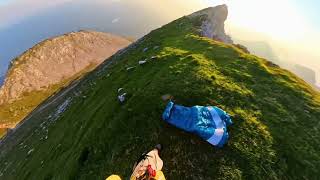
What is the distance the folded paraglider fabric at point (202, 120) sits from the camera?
33375 millimetres

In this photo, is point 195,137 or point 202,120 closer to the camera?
point 195,137

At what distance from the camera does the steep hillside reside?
31.7 m

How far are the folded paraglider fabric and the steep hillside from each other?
0.61 metres

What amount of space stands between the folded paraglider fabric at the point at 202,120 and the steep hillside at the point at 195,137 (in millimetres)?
608

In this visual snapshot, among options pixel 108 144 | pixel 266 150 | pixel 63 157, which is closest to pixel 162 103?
pixel 108 144

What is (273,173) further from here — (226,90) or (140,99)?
(140,99)

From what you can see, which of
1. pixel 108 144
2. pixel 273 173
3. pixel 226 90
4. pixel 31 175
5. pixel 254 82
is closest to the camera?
pixel 273 173

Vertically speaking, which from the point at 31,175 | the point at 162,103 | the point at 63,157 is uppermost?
the point at 162,103

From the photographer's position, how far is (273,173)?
3072 centimetres

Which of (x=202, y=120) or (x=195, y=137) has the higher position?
(x=202, y=120)

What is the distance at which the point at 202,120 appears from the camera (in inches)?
1367

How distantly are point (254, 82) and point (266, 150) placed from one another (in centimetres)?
1407

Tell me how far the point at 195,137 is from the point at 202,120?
1.72 m

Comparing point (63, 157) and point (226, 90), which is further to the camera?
point (63, 157)
